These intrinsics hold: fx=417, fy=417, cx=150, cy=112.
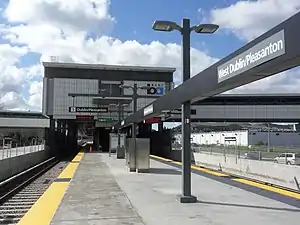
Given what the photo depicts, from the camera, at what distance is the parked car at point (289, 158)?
1511 cm

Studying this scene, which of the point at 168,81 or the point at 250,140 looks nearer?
the point at 250,140

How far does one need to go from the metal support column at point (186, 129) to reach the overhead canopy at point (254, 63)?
0.66 m

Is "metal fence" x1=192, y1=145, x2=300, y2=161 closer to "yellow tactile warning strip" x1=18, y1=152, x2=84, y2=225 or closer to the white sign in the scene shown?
the white sign

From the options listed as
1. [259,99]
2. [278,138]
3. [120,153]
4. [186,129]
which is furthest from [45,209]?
[259,99]

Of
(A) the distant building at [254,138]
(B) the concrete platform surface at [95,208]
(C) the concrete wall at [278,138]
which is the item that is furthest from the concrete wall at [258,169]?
(C) the concrete wall at [278,138]

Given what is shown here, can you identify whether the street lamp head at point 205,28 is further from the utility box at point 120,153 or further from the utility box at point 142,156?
the utility box at point 120,153

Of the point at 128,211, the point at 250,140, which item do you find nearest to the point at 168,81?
the point at 250,140

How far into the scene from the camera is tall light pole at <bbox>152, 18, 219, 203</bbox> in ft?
32.9

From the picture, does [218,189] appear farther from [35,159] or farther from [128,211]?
[35,159]

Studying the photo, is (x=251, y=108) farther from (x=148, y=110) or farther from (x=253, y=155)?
(x=148, y=110)

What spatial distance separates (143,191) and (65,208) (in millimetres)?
3378

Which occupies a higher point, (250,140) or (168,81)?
(168,81)

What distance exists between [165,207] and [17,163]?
1908cm

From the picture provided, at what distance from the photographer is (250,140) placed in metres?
44.4
